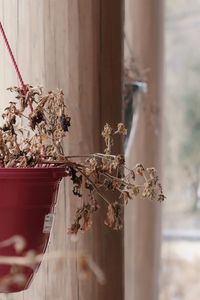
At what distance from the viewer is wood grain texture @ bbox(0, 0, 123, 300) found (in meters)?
1.21

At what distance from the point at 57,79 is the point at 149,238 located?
1252 millimetres

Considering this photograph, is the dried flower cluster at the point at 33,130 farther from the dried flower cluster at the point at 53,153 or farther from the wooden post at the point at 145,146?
the wooden post at the point at 145,146

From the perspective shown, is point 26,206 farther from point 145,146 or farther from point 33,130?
point 145,146

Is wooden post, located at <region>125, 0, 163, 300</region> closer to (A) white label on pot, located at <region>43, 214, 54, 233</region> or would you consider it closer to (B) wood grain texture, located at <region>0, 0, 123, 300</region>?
(B) wood grain texture, located at <region>0, 0, 123, 300</region>

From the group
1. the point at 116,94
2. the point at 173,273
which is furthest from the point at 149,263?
the point at 116,94

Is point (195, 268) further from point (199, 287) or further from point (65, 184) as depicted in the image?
point (65, 184)

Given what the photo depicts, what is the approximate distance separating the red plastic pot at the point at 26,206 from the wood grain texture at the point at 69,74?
24cm

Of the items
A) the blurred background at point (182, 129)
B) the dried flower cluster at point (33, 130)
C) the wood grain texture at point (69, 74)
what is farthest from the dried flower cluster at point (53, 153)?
the blurred background at point (182, 129)

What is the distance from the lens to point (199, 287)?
341 centimetres

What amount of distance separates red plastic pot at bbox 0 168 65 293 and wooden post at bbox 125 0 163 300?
1287mm

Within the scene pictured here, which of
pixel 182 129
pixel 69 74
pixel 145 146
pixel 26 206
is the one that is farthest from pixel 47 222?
pixel 182 129

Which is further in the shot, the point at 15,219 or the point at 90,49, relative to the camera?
the point at 90,49

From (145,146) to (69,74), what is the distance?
3.68 ft

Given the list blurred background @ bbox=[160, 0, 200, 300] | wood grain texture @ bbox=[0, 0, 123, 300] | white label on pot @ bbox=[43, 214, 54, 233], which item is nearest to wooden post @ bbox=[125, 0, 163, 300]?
wood grain texture @ bbox=[0, 0, 123, 300]
